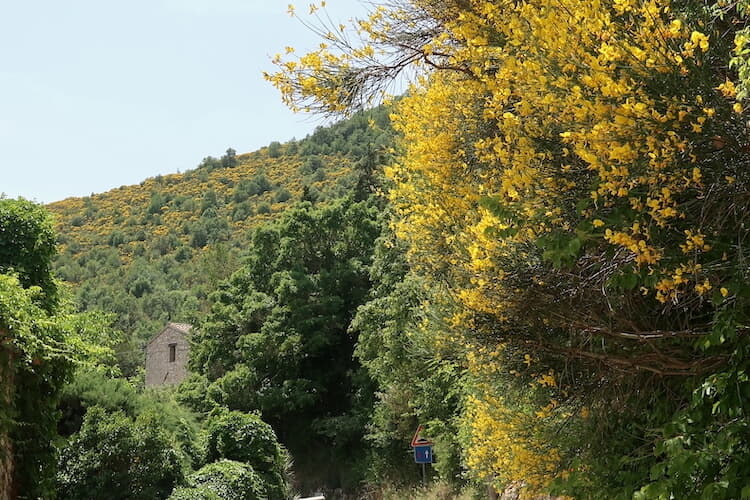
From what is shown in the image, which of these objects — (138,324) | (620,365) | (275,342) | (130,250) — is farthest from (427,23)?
(130,250)

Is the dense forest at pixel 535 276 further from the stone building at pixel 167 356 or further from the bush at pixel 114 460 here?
the stone building at pixel 167 356

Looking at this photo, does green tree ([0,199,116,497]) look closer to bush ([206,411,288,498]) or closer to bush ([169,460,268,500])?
bush ([169,460,268,500])

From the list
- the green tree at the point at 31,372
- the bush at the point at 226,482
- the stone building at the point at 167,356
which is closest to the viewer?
the green tree at the point at 31,372

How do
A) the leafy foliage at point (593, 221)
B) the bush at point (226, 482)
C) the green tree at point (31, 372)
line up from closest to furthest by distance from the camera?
the leafy foliage at point (593, 221), the green tree at point (31, 372), the bush at point (226, 482)

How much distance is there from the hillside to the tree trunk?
107ft

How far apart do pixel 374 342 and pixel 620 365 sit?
58.3 ft

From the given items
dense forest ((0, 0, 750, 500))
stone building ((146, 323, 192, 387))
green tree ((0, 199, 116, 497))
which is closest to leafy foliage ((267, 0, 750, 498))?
dense forest ((0, 0, 750, 500))

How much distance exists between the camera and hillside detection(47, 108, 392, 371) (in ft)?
173

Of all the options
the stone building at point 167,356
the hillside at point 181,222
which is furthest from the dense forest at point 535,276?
the hillside at point 181,222

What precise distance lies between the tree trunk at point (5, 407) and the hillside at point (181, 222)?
3266 cm

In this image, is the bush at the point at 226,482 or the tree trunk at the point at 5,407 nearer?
the tree trunk at the point at 5,407

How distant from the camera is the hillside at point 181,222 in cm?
5284

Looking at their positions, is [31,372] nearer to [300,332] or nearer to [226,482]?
[226,482]

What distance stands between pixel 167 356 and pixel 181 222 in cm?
2289
